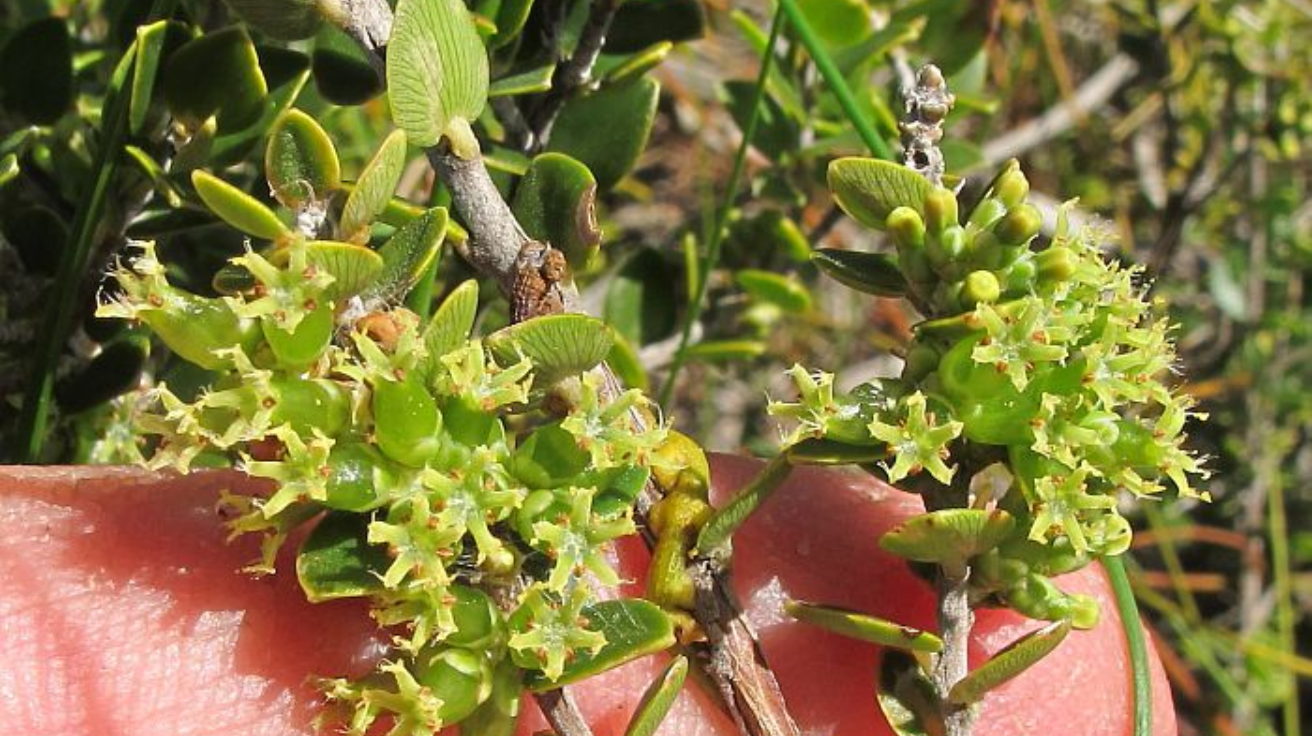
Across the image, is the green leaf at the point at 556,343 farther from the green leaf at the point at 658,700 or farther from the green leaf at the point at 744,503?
the green leaf at the point at 658,700

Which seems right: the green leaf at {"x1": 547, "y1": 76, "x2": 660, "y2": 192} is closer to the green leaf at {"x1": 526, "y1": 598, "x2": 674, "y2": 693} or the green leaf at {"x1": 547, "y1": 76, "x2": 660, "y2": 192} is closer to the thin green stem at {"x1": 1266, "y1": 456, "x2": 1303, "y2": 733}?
the green leaf at {"x1": 526, "y1": 598, "x2": 674, "y2": 693}

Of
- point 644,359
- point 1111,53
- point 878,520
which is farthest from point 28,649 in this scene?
point 1111,53

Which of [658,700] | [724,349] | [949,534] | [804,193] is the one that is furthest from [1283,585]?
[658,700]

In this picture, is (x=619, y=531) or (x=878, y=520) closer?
(x=619, y=531)

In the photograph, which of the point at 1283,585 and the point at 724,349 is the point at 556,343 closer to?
the point at 724,349

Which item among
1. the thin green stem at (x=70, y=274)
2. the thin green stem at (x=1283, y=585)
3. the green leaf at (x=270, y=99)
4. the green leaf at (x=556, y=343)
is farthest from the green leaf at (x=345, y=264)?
the thin green stem at (x=1283, y=585)

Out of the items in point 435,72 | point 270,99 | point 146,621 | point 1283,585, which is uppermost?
point 435,72

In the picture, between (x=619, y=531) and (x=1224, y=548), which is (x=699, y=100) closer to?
(x=1224, y=548)
